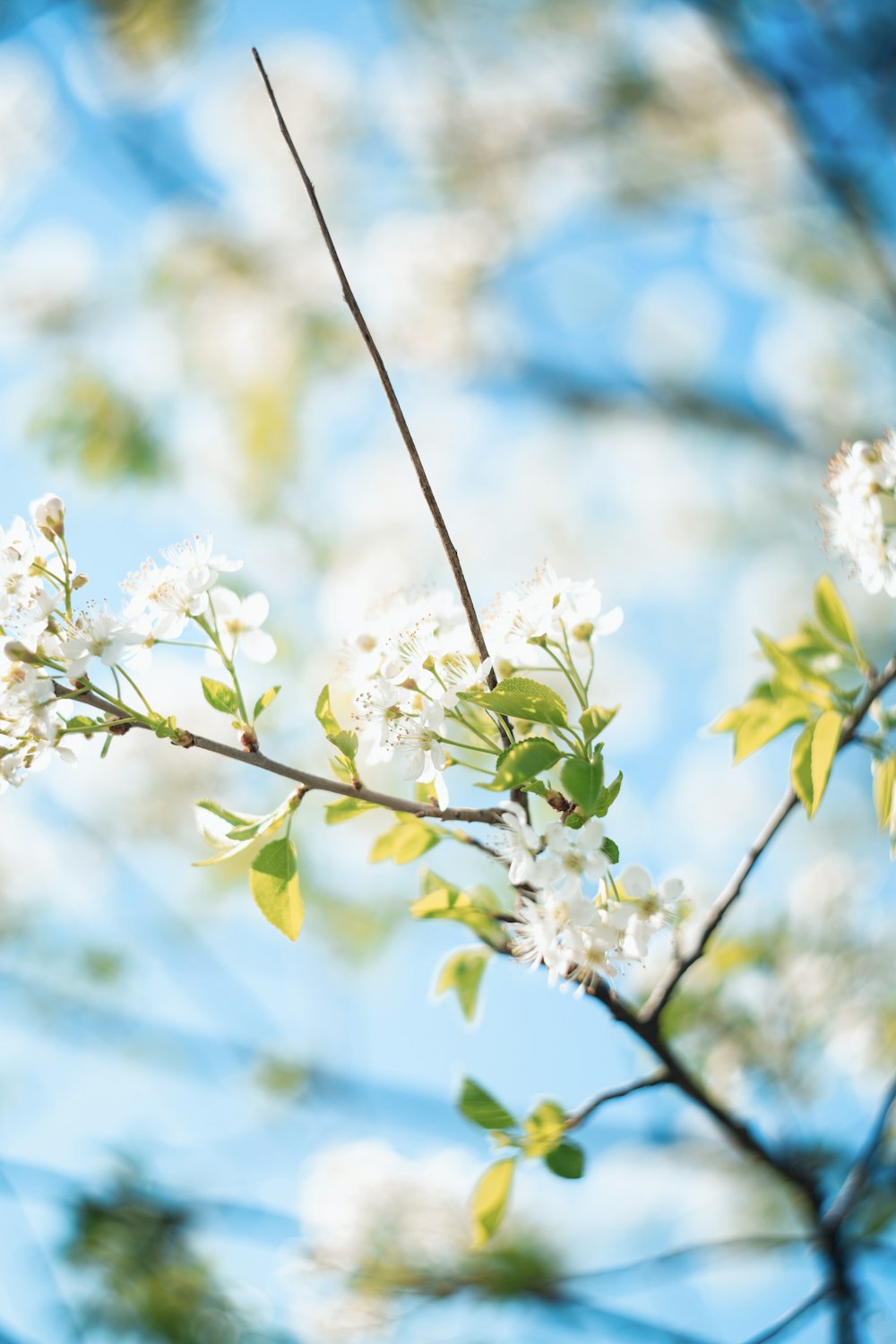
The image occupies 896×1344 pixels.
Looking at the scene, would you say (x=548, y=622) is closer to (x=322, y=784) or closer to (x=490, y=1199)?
(x=322, y=784)

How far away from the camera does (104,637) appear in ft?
3.26

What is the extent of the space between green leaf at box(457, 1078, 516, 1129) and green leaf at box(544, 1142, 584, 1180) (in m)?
0.07

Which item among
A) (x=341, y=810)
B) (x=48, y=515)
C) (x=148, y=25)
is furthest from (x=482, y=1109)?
(x=148, y=25)

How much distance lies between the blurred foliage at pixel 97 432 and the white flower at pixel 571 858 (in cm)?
367

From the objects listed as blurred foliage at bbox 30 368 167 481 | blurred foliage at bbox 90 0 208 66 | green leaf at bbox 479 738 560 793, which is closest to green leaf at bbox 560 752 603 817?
green leaf at bbox 479 738 560 793

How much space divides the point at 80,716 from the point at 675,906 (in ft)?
2.02

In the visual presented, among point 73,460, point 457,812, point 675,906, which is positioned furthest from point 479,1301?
point 73,460

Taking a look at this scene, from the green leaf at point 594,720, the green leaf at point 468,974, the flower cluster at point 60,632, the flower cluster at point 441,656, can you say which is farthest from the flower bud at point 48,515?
the green leaf at point 468,974

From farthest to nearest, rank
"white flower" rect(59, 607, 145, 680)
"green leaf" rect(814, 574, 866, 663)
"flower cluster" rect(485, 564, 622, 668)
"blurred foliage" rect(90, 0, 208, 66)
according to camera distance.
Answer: "blurred foliage" rect(90, 0, 208, 66)
"green leaf" rect(814, 574, 866, 663)
"flower cluster" rect(485, 564, 622, 668)
"white flower" rect(59, 607, 145, 680)

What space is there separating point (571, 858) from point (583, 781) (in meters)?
0.08

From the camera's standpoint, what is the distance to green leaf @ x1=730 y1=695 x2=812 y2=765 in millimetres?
1231

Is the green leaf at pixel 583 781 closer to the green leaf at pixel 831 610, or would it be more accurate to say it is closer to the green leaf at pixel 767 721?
the green leaf at pixel 767 721

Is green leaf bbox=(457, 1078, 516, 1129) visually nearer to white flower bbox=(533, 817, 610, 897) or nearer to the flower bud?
white flower bbox=(533, 817, 610, 897)

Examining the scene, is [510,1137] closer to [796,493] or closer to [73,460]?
[73,460]
